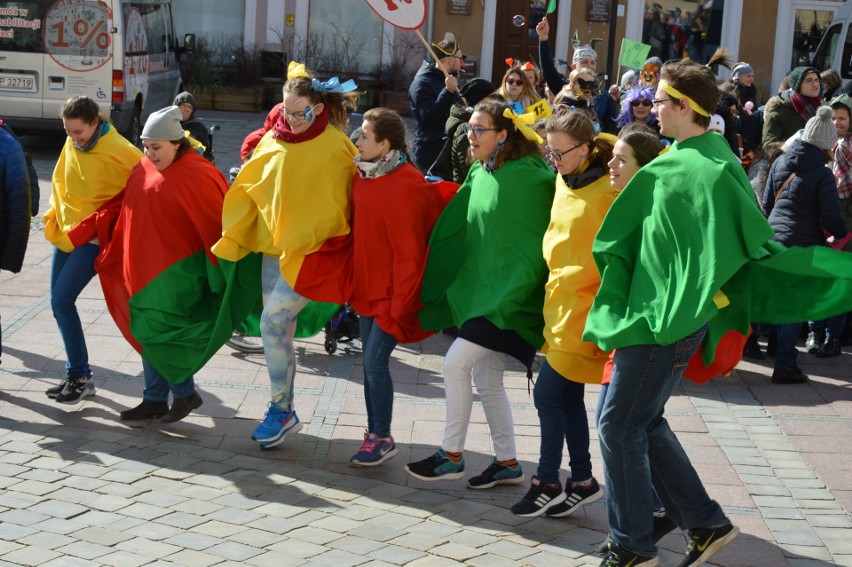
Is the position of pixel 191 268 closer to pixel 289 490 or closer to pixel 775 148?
pixel 289 490

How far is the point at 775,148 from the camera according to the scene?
28.2 feet

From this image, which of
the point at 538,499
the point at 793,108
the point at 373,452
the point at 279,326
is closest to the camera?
the point at 538,499

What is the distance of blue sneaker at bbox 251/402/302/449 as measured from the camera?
20.8 ft

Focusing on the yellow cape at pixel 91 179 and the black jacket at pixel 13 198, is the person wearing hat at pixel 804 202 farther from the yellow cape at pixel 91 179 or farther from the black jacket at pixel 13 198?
the black jacket at pixel 13 198

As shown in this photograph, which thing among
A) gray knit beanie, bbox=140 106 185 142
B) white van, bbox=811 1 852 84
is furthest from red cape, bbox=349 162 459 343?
white van, bbox=811 1 852 84

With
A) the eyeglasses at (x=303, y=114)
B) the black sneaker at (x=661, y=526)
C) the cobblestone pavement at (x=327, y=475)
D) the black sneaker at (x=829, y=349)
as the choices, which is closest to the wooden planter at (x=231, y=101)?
the cobblestone pavement at (x=327, y=475)

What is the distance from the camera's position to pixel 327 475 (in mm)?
6102

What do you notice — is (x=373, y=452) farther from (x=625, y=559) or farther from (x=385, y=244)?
(x=625, y=559)

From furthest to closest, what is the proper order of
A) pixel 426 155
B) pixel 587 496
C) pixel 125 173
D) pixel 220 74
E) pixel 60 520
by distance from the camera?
pixel 220 74 → pixel 426 155 → pixel 125 173 → pixel 587 496 → pixel 60 520

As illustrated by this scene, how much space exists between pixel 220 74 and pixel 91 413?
1753cm

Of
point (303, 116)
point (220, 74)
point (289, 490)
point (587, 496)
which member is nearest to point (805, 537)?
point (587, 496)

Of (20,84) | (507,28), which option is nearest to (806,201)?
(20,84)

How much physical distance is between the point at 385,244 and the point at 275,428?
3.68 ft

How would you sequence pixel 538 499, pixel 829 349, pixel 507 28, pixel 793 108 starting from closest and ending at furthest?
pixel 538 499 < pixel 829 349 < pixel 793 108 < pixel 507 28
